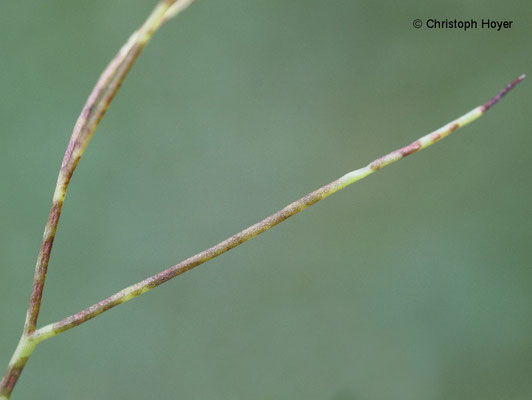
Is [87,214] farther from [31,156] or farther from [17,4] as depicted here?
[17,4]

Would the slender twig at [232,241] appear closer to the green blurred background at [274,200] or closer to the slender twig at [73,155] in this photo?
the slender twig at [73,155]

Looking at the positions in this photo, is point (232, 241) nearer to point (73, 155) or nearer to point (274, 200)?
point (73, 155)

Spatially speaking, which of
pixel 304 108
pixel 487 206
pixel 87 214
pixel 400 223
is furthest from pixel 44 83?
pixel 487 206

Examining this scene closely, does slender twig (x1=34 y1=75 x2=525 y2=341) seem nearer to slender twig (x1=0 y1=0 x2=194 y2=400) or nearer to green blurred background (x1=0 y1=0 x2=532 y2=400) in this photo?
slender twig (x1=0 y1=0 x2=194 y2=400)

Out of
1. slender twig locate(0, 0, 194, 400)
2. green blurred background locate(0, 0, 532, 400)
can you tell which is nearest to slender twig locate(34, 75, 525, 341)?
slender twig locate(0, 0, 194, 400)

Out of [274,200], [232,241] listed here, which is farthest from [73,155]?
[274,200]

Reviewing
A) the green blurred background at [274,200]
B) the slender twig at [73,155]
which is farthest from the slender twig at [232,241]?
the green blurred background at [274,200]

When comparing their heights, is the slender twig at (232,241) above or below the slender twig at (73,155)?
below
